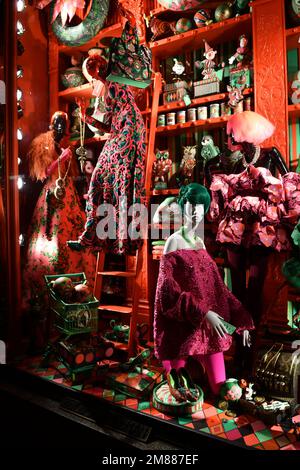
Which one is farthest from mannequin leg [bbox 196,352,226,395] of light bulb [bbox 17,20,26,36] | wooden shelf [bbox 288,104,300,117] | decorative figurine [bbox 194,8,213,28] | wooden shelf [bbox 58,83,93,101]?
light bulb [bbox 17,20,26,36]

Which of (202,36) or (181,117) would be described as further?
(181,117)

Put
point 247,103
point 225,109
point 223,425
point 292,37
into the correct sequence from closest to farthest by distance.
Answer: point 223,425, point 292,37, point 247,103, point 225,109

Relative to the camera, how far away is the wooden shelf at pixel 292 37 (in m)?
2.66

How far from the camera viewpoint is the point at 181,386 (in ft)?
7.03

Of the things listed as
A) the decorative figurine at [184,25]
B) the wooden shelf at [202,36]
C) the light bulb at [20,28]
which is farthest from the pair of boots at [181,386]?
the light bulb at [20,28]

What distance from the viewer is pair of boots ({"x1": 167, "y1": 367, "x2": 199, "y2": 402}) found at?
6.92ft

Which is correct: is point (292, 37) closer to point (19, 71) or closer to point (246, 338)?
point (246, 338)

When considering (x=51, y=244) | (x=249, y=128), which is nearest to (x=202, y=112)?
(x=249, y=128)

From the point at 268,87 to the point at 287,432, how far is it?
2213 mm

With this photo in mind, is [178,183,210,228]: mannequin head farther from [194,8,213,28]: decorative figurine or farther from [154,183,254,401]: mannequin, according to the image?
[194,8,213,28]: decorative figurine

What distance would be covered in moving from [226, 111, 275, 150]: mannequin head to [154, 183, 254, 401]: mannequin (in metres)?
0.53

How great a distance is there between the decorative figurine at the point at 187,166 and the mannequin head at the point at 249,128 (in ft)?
2.54

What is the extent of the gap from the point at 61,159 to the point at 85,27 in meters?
1.19

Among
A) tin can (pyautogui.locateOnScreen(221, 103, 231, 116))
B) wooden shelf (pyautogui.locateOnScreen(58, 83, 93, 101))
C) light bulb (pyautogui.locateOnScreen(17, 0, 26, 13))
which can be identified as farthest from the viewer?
wooden shelf (pyautogui.locateOnScreen(58, 83, 93, 101))
